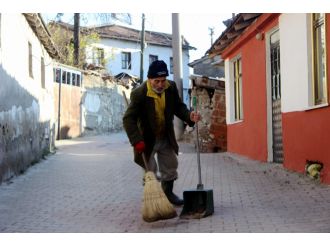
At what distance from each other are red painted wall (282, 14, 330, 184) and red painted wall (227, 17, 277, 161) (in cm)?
171

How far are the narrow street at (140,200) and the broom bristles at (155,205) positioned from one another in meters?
0.13

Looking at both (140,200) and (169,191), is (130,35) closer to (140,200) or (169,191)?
(140,200)

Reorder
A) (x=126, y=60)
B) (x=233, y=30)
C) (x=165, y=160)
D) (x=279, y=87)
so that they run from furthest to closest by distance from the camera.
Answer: (x=126, y=60) < (x=233, y=30) < (x=279, y=87) < (x=165, y=160)

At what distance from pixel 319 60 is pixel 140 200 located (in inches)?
139

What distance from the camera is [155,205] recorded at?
601 cm

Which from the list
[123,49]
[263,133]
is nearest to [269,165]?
[263,133]

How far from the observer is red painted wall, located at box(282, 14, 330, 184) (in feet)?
27.4

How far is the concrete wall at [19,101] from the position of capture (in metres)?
10.1

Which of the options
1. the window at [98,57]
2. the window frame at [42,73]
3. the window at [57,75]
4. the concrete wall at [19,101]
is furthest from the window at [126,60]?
the concrete wall at [19,101]

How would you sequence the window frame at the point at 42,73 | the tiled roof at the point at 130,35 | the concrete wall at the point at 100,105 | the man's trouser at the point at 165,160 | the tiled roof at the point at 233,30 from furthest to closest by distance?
Result: the tiled roof at the point at 130,35
the concrete wall at the point at 100,105
the window frame at the point at 42,73
the tiled roof at the point at 233,30
the man's trouser at the point at 165,160

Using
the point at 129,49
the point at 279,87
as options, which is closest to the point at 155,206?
the point at 279,87

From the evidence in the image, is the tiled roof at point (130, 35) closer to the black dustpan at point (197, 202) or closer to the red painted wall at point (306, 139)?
the red painted wall at point (306, 139)

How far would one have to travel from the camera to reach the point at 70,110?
25750mm

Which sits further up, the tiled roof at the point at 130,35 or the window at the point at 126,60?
the tiled roof at the point at 130,35
